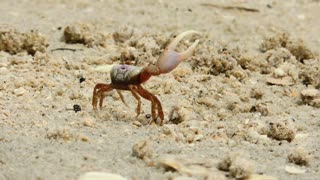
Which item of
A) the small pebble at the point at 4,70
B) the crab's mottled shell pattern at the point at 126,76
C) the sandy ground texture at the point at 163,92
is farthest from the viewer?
the small pebble at the point at 4,70

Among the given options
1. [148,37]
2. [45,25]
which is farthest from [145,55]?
[45,25]

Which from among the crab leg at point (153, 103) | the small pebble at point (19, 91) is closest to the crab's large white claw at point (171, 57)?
the crab leg at point (153, 103)

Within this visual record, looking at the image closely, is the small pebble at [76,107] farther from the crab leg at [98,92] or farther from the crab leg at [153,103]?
the crab leg at [153,103]

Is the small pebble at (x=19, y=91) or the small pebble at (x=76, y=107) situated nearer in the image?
the small pebble at (x=76, y=107)

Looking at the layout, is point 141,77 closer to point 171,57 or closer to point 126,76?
point 126,76

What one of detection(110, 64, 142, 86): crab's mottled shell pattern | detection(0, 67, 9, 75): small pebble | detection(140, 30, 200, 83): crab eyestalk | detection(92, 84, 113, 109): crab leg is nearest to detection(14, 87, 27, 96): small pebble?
detection(0, 67, 9, 75): small pebble

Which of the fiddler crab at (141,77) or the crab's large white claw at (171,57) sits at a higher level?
the crab's large white claw at (171,57)

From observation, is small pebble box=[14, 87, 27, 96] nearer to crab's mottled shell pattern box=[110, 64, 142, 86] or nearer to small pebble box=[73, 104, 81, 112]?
small pebble box=[73, 104, 81, 112]

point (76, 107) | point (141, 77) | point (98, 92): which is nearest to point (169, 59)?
point (141, 77)
